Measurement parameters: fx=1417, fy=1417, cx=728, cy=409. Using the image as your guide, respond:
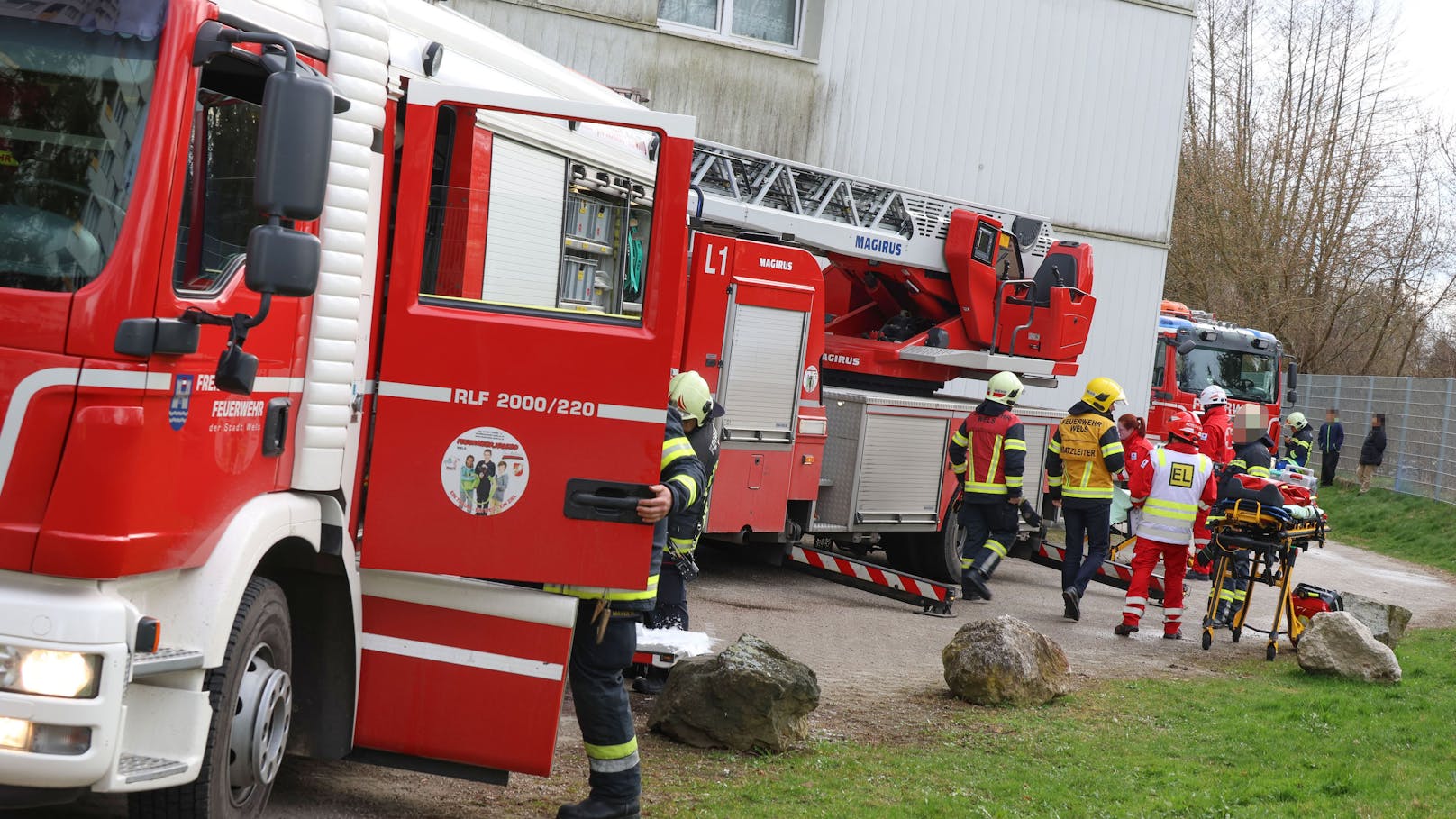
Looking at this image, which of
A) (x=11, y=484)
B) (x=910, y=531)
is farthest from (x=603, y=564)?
(x=910, y=531)

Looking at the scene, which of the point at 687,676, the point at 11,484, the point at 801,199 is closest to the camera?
the point at 11,484

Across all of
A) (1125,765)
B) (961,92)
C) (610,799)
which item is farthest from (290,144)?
(961,92)

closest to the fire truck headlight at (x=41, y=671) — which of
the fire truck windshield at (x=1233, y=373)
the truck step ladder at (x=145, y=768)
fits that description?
the truck step ladder at (x=145, y=768)

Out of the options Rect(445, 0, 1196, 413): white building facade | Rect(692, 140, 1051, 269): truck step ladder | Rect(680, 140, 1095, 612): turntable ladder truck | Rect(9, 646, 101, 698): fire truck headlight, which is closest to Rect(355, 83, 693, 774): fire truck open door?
Rect(9, 646, 101, 698): fire truck headlight

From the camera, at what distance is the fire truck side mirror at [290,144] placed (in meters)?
3.53

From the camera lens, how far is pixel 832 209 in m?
12.4

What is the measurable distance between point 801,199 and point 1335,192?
99.0ft

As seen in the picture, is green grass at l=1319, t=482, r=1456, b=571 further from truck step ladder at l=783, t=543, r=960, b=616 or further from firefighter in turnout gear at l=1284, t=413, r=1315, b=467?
truck step ladder at l=783, t=543, r=960, b=616

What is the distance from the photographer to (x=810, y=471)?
11.2 metres

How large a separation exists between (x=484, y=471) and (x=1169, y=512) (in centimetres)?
758

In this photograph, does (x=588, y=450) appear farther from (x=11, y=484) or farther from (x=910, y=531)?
(x=910, y=531)

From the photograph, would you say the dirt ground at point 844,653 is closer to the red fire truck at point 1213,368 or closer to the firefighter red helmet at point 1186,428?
the firefighter red helmet at point 1186,428

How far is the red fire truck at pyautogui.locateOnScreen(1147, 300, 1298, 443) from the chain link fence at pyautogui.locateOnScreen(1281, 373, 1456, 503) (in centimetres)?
497

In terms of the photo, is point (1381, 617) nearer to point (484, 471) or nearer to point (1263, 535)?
point (1263, 535)
